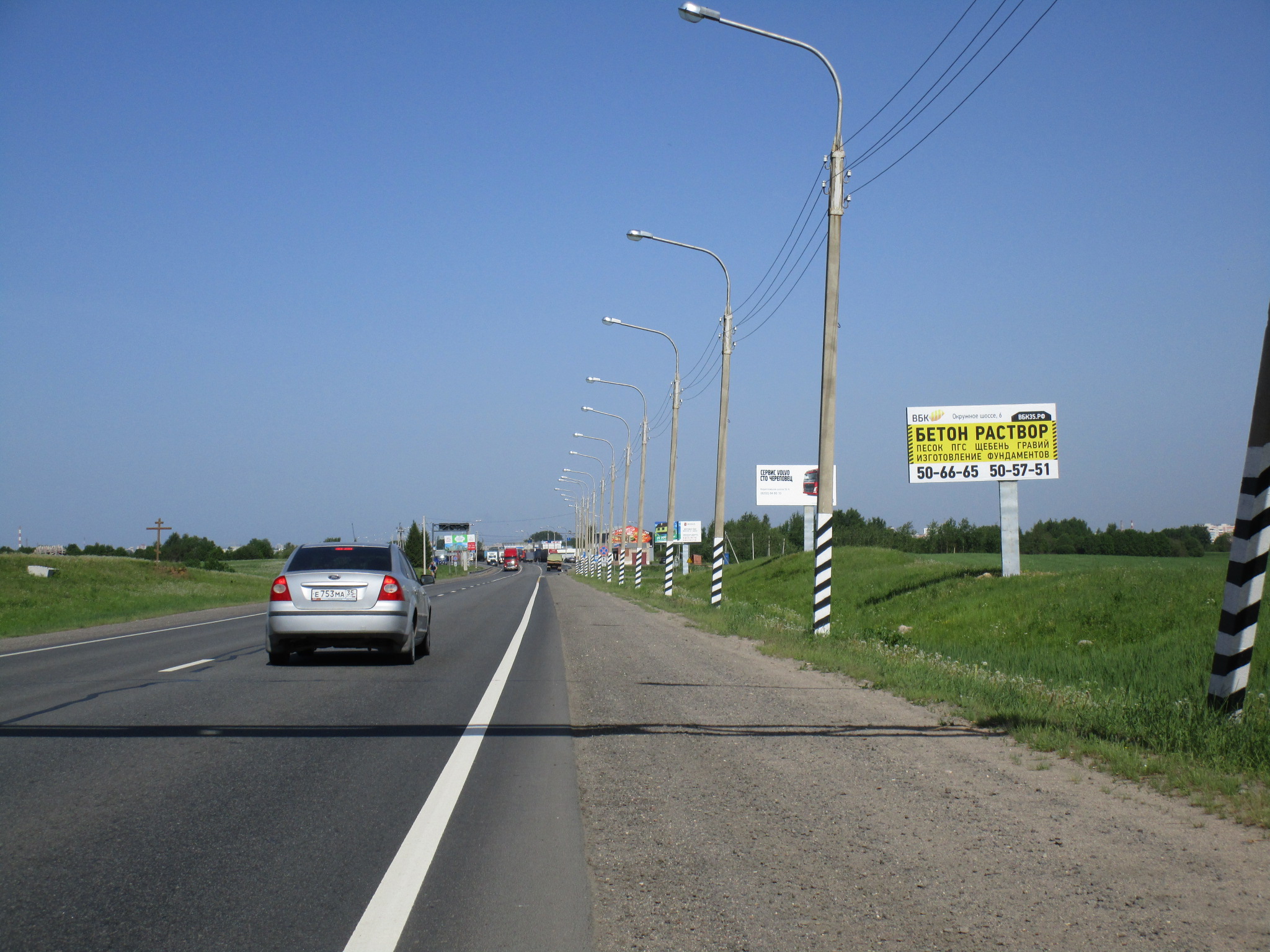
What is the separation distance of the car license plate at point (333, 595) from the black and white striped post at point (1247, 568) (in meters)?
10.4

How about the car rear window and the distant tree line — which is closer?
the car rear window

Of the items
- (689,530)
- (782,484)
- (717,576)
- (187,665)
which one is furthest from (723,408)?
(689,530)

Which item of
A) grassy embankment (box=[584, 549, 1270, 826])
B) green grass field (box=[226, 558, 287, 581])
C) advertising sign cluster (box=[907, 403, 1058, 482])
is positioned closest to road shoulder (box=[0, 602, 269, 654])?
grassy embankment (box=[584, 549, 1270, 826])

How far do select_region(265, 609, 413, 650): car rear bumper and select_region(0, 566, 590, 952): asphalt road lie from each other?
189cm

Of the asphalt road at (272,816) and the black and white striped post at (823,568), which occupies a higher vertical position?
the black and white striped post at (823,568)

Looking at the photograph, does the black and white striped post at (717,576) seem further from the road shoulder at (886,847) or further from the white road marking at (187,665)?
the road shoulder at (886,847)

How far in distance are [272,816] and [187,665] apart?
9.64 meters

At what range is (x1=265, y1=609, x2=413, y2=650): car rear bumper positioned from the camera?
14000 mm

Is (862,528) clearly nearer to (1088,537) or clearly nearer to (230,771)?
(1088,537)

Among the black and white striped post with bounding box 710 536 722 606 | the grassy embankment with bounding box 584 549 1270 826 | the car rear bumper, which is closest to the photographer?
the grassy embankment with bounding box 584 549 1270 826

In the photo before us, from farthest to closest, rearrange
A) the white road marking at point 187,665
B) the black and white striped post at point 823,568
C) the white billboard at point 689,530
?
the white billboard at point 689,530 < the black and white striped post at point 823,568 < the white road marking at point 187,665

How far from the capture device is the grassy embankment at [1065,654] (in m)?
6.95

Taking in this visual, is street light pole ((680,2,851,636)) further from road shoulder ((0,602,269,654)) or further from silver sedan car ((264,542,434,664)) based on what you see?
road shoulder ((0,602,269,654))

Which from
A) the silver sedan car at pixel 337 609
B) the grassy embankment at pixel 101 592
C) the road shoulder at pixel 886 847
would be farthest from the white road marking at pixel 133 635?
the road shoulder at pixel 886 847
